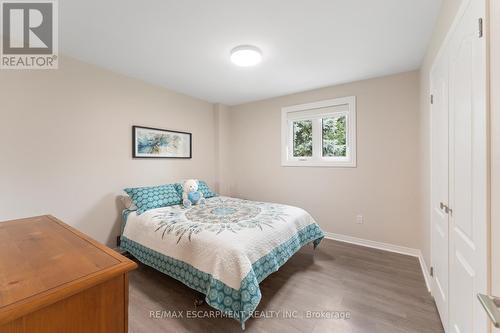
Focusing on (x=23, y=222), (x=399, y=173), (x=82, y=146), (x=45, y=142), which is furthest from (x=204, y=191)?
(x=399, y=173)

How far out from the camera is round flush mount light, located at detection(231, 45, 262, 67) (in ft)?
7.31

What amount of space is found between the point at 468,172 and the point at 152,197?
2972 millimetres

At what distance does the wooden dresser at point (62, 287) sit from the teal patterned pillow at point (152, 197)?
1688 millimetres

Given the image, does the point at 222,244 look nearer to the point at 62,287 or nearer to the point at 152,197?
the point at 62,287

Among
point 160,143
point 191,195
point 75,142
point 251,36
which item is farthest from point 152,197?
point 251,36

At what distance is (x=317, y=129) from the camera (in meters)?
3.57

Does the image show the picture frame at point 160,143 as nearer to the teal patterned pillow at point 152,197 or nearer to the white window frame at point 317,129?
the teal patterned pillow at point 152,197

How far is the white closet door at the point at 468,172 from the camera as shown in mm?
951

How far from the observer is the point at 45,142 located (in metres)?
2.30

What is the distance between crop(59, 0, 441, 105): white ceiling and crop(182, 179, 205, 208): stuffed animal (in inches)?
61.1

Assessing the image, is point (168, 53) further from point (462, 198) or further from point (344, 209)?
point (344, 209)

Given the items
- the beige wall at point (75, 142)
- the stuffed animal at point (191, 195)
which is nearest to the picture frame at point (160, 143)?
the beige wall at point (75, 142)

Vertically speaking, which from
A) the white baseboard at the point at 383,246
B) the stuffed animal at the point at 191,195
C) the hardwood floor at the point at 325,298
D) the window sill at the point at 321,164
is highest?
the window sill at the point at 321,164

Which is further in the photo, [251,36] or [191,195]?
[191,195]
